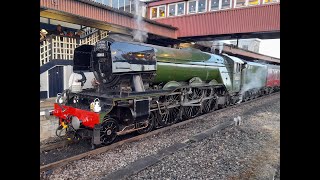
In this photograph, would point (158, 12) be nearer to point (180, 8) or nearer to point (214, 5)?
point (180, 8)

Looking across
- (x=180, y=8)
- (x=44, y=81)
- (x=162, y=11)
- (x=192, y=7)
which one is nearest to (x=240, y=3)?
(x=192, y=7)

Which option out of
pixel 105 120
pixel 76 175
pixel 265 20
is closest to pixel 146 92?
pixel 105 120

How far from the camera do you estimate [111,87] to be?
6.75 m

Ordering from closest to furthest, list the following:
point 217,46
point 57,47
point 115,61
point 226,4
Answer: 1. point 115,61
2. point 57,47
3. point 226,4
4. point 217,46

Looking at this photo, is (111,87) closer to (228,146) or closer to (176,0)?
(228,146)

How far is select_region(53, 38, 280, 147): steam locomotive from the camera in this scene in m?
5.80

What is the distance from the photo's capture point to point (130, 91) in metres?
6.51

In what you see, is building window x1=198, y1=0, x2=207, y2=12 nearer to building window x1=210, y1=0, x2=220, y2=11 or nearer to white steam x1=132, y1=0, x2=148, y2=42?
building window x1=210, y1=0, x2=220, y2=11

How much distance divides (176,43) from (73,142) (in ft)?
43.0

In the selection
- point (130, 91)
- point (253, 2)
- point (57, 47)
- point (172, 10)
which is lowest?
point (130, 91)

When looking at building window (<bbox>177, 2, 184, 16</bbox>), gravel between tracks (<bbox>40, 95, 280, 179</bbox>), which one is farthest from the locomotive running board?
building window (<bbox>177, 2, 184, 16</bbox>)

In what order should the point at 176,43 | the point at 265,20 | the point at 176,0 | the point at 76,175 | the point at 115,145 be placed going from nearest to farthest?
the point at 76,175 < the point at 115,145 < the point at 265,20 < the point at 176,0 < the point at 176,43
